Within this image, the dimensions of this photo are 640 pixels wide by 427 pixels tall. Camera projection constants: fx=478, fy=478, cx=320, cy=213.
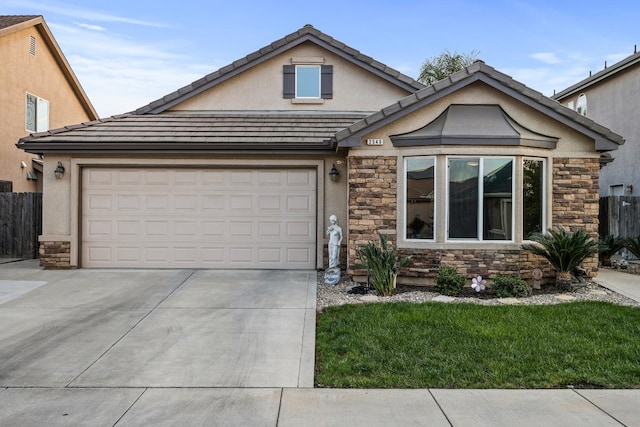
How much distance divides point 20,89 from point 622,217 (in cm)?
2019

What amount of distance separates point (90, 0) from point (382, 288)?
37.6ft

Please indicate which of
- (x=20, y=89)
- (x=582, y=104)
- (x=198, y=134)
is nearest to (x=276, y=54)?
(x=198, y=134)

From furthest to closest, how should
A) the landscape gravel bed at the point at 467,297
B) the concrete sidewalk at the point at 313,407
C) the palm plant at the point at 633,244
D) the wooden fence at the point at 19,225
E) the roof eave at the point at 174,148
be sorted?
the wooden fence at the point at 19,225, the palm plant at the point at 633,244, the roof eave at the point at 174,148, the landscape gravel bed at the point at 467,297, the concrete sidewalk at the point at 313,407

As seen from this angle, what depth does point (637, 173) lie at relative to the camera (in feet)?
51.1

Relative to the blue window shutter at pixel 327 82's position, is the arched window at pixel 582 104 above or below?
above

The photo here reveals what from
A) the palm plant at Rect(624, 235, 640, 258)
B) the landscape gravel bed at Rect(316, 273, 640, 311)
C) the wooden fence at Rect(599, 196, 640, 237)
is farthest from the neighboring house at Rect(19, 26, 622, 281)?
the wooden fence at Rect(599, 196, 640, 237)

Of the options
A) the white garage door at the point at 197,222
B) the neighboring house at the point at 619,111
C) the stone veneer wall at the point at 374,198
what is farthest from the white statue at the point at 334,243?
the neighboring house at the point at 619,111

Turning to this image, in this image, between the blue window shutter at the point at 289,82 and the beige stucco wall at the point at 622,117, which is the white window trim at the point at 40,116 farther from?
the beige stucco wall at the point at 622,117

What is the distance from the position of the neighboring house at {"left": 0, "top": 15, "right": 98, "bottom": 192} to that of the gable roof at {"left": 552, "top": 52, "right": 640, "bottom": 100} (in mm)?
20607

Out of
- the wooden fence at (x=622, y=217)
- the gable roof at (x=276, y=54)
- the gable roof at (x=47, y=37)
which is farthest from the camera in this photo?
the gable roof at (x=47, y=37)

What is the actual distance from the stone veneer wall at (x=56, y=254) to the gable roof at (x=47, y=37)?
9505 mm

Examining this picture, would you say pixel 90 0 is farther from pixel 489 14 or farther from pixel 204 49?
pixel 489 14

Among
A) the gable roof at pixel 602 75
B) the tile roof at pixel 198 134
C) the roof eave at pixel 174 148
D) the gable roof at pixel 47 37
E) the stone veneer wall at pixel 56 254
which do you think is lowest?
the stone veneer wall at pixel 56 254

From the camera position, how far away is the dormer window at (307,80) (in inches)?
523
